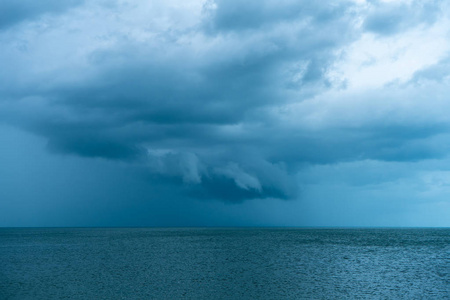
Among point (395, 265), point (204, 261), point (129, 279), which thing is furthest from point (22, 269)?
point (395, 265)

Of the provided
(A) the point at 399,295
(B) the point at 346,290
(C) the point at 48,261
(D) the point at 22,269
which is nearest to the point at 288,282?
(B) the point at 346,290

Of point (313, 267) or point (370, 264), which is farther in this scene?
point (370, 264)

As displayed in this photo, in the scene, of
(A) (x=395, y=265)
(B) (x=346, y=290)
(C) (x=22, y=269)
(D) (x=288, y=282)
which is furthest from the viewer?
(A) (x=395, y=265)

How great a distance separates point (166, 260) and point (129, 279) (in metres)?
24.4

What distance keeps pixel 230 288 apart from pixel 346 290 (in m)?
14.5

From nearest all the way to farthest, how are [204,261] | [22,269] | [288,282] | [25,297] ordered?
1. [25,297]
2. [288,282]
3. [22,269]
4. [204,261]

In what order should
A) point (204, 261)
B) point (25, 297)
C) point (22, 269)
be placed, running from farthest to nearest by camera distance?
point (204, 261) → point (22, 269) → point (25, 297)

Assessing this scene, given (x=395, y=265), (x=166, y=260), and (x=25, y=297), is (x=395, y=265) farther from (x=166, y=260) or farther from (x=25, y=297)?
(x=25, y=297)

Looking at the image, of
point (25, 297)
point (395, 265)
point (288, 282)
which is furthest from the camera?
point (395, 265)

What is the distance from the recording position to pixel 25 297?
Answer: 43375mm

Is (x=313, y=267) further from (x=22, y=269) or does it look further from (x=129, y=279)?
(x=22, y=269)

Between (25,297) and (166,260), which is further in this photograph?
(166,260)

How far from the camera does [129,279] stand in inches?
2191

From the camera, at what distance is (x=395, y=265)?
238ft
